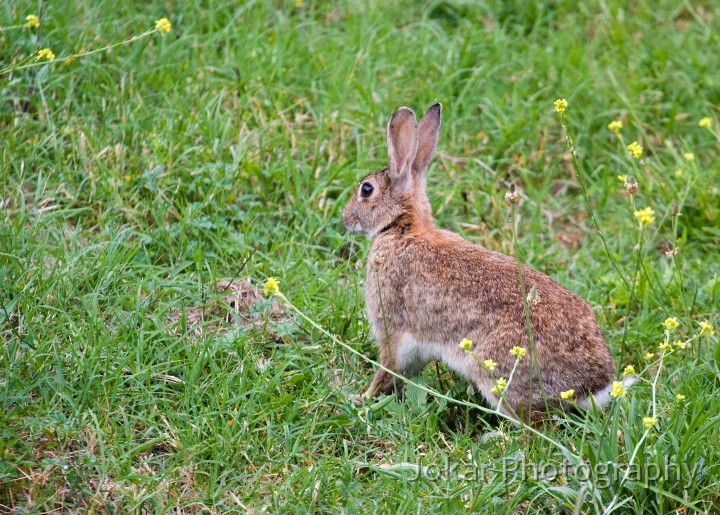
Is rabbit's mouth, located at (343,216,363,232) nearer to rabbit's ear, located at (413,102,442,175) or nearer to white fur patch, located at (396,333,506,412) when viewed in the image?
rabbit's ear, located at (413,102,442,175)

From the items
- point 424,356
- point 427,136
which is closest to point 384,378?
point 424,356

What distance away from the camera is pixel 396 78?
22.9 ft

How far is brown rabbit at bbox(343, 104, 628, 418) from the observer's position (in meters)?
4.52

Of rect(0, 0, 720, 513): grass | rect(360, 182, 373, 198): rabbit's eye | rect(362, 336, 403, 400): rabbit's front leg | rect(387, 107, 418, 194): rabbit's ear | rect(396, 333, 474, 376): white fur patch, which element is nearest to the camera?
rect(0, 0, 720, 513): grass

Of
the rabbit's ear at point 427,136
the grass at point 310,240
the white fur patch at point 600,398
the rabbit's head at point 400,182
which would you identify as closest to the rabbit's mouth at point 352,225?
the rabbit's head at point 400,182

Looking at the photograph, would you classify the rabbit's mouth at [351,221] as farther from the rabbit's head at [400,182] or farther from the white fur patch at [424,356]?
the white fur patch at [424,356]

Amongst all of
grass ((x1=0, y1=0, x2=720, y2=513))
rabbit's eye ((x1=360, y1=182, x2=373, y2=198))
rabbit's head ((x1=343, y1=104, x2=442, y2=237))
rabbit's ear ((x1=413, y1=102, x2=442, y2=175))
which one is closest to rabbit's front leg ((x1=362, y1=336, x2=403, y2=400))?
grass ((x1=0, y1=0, x2=720, y2=513))

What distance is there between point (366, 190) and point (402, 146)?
1.13 feet

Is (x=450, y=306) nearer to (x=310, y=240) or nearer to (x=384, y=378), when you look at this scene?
(x=384, y=378)

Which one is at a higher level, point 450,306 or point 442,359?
point 450,306

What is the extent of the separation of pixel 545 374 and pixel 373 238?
145cm

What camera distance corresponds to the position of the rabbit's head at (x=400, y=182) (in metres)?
5.36

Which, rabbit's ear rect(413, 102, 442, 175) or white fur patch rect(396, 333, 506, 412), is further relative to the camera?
rabbit's ear rect(413, 102, 442, 175)

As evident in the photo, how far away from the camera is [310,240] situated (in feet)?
19.4
